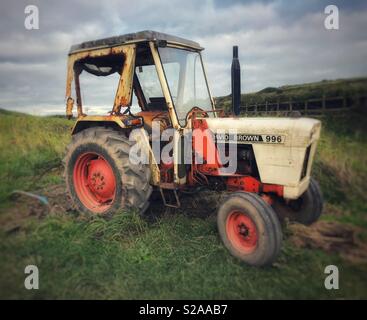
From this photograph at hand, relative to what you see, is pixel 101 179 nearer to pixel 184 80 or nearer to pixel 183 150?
pixel 183 150

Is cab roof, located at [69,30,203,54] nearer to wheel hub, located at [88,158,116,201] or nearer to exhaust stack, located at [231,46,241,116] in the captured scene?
exhaust stack, located at [231,46,241,116]

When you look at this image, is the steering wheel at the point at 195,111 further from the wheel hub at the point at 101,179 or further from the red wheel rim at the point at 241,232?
the red wheel rim at the point at 241,232

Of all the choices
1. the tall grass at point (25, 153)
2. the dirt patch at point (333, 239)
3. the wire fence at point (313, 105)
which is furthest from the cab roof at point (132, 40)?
the dirt patch at point (333, 239)

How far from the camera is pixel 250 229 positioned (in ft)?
12.0

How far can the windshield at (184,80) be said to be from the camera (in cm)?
453

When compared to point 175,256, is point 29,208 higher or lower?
higher

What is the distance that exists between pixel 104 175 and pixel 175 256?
5.07 feet

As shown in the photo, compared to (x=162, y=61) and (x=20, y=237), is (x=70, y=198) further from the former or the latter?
(x=162, y=61)

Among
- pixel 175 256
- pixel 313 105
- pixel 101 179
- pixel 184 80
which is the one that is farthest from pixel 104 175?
pixel 313 105

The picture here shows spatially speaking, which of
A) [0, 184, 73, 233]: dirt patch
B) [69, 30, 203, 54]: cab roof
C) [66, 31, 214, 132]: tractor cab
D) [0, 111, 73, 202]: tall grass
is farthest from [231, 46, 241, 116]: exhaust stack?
[0, 111, 73, 202]: tall grass

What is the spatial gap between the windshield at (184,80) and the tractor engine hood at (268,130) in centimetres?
56

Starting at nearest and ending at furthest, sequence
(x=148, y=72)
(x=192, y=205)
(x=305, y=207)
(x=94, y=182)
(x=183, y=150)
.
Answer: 1. (x=305, y=207)
2. (x=183, y=150)
3. (x=94, y=182)
4. (x=148, y=72)
5. (x=192, y=205)

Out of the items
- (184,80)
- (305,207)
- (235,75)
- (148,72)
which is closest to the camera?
(235,75)

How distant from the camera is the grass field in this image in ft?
10.5
